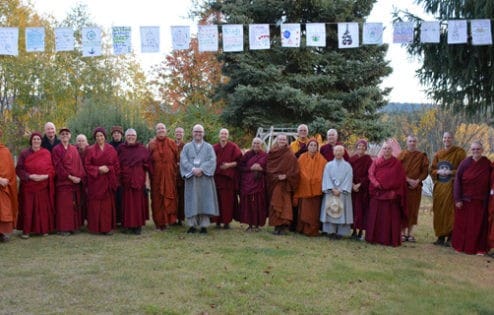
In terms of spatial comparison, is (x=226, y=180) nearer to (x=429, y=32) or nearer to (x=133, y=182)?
(x=133, y=182)

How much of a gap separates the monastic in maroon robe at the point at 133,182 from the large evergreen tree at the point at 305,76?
8.14 m

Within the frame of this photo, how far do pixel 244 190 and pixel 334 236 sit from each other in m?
1.79

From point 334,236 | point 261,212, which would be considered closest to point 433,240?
point 334,236

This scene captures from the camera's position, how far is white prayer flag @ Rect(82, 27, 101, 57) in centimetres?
995

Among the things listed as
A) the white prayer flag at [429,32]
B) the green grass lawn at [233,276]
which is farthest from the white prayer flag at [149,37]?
the white prayer flag at [429,32]

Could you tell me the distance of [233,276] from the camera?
629 centimetres

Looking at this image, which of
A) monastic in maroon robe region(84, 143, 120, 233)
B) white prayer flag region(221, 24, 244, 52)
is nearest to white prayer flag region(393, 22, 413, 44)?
white prayer flag region(221, 24, 244, 52)

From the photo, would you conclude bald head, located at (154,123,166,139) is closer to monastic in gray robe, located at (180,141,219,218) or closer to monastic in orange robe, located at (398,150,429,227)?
monastic in gray robe, located at (180,141,219,218)

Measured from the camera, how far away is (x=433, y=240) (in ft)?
31.2

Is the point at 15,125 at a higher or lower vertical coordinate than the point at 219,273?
higher

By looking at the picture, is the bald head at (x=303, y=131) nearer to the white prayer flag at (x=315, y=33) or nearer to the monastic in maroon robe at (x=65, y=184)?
the white prayer flag at (x=315, y=33)

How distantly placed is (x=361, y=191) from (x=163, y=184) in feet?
11.4

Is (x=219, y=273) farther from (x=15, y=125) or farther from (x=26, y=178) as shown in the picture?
→ (x=15, y=125)

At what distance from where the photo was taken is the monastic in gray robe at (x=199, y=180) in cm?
893
